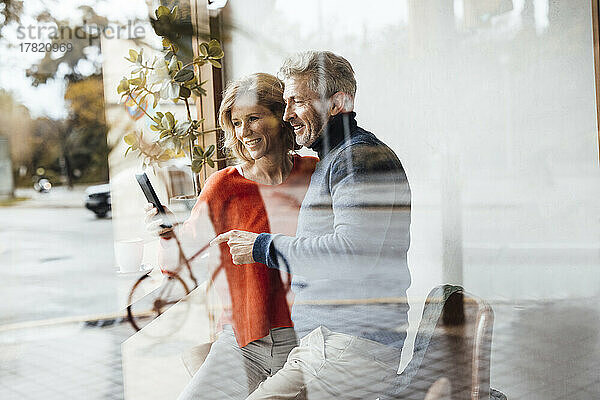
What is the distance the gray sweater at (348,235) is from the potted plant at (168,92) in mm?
188

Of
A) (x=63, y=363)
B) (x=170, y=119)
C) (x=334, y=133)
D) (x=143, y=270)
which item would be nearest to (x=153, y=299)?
(x=143, y=270)

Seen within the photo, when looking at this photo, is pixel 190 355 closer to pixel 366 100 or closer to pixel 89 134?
pixel 89 134

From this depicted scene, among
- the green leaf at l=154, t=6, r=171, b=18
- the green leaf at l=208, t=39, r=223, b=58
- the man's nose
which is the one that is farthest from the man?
the green leaf at l=154, t=6, r=171, b=18

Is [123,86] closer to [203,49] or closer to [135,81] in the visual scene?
[135,81]

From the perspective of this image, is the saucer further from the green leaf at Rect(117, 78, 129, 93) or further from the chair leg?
the chair leg

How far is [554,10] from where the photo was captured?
3.86ft

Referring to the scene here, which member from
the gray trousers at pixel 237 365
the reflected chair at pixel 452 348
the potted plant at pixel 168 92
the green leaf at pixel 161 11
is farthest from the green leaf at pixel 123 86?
the reflected chair at pixel 452 348

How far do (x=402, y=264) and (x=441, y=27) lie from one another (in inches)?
17.8

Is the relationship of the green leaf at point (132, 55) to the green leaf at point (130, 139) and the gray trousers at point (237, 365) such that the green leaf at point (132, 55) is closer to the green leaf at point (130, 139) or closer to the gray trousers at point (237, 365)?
the green leaf at point (130, 139)

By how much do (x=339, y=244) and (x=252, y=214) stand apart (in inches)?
6.3

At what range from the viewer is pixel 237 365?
3.55ft

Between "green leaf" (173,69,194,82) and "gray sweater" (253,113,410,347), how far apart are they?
238mm

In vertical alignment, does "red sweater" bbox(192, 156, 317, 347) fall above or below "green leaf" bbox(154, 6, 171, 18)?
below

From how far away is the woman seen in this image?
1029mm
